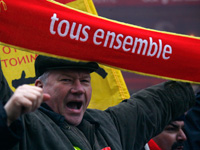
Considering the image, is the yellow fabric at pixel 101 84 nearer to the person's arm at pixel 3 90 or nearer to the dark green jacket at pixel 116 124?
the dark green jacket at pixel 116 124

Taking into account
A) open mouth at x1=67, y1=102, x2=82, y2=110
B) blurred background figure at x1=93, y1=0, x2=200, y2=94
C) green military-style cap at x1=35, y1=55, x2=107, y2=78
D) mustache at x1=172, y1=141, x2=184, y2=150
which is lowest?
mustache at x1=172, y1=141, x2=184, y2=150

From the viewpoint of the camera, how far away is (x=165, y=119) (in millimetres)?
3193

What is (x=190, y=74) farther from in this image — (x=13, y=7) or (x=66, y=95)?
(x=13, y=7)

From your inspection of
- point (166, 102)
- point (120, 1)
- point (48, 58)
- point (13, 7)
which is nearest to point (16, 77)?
point (48, 58)

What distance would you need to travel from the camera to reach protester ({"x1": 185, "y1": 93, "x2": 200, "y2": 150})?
3.79 metres

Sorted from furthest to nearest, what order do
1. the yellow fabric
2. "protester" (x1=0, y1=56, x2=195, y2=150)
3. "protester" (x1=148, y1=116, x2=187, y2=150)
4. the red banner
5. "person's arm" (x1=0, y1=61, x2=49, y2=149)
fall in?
"protester" (x1=148, y1=116, x2=187, y2=150)
the yellow fabric
the red banner
"protester" (x1=0, y1=56, x2=195, y2=150)
"person's arm" (x1=0, y1=61, x2=49, y2=149)

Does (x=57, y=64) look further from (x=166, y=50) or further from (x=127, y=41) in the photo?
(x=166, y=50)

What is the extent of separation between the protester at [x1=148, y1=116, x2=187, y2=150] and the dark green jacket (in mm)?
728

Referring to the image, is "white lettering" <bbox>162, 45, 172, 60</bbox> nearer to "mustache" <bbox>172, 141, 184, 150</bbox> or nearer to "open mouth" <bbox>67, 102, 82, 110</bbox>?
"open mouth" <bbox>67, 102, 82, 110</bbox>

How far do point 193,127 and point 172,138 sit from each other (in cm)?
22

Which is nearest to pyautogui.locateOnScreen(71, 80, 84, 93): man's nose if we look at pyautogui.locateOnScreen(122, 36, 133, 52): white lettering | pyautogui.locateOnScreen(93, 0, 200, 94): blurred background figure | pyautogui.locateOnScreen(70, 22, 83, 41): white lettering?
pyautogui.locateOnScreen(70, 22, 83, 41): white lettering

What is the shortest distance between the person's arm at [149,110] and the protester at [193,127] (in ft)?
1.52

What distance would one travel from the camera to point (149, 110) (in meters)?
3.12

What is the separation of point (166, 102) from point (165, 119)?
0.40 ft
